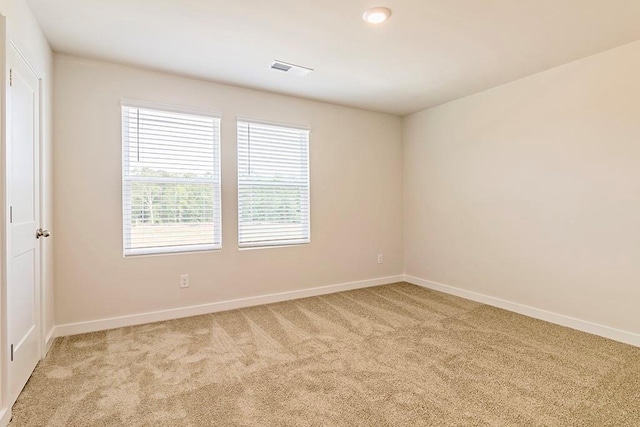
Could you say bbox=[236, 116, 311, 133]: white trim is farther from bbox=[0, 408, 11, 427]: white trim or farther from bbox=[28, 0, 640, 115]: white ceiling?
bbox=[0, 408, 11, 427]: white trim

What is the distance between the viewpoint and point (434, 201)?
457cm

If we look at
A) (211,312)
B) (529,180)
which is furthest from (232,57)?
(529,180)

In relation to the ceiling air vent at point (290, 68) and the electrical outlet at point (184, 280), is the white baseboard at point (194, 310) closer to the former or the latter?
the electrical outlet at point (184, 280)

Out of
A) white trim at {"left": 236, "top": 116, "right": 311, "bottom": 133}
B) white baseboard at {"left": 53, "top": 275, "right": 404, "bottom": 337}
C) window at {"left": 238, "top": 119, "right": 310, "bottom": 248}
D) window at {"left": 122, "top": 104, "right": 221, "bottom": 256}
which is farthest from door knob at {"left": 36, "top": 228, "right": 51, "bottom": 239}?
white trim at {"left": 236, "top": 116, "right": 311, "bottom": 133}

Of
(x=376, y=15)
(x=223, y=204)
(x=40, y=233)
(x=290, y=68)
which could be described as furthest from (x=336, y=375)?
(x=290, y=68)

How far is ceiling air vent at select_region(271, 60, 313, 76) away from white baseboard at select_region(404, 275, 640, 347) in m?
3.23

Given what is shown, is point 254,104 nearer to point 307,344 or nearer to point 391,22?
point 391,22

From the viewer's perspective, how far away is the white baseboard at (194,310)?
3012 millimetres

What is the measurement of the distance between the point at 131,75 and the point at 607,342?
16.3 ft

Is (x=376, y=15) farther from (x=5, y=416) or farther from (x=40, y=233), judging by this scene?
(x=5, y=416)

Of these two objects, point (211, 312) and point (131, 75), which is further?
point (211, 312)

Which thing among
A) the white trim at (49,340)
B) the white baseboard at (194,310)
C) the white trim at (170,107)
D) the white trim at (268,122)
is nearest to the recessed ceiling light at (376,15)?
the white trim at (268,122)

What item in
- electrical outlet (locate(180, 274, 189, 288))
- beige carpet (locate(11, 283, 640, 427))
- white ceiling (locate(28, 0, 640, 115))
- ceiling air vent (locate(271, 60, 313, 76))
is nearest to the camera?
beige carpet (locate(11, 283, 640, 427))

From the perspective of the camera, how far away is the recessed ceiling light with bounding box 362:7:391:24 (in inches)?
89.7
